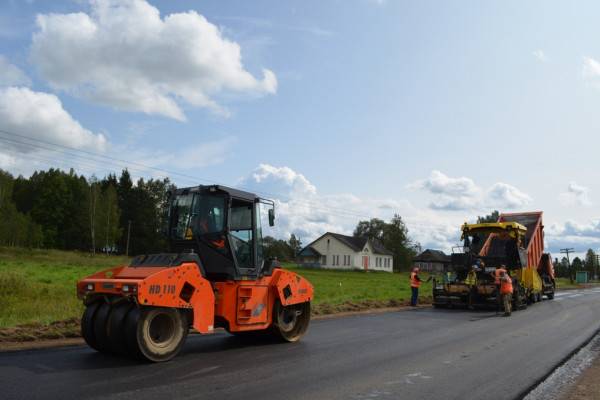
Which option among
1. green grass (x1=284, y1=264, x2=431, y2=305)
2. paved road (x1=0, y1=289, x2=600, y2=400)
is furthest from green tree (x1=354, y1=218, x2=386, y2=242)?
paved road (x1=0, y1=289, x2=600, y2=400)

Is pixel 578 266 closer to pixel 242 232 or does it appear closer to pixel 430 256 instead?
pixel 430 256

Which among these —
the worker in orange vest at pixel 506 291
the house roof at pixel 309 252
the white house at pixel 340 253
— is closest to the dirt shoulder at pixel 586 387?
the worker in orange vest at pixel 506 291

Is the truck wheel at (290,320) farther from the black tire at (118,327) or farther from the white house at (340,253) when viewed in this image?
the white house at (340,253)

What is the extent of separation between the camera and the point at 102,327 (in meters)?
7.79

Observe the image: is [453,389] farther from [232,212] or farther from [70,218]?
[70,218]

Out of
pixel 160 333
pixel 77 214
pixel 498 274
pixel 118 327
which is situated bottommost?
pixel 160 333

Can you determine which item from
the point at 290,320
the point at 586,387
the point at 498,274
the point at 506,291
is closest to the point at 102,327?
the point at 290,320

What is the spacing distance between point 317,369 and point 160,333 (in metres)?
2.34

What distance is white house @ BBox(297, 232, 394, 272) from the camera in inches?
2960

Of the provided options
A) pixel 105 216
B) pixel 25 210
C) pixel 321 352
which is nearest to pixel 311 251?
pixel 105 216

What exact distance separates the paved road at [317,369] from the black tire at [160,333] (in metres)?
0.20

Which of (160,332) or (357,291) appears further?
(357,291)

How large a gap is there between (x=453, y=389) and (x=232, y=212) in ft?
15.0

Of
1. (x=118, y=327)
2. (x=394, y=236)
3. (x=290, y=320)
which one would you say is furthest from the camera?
(x=394, y=236)
